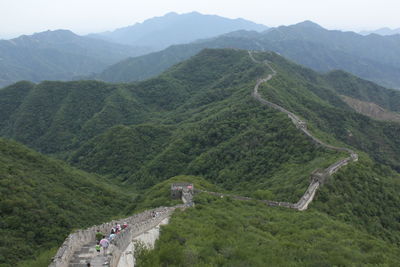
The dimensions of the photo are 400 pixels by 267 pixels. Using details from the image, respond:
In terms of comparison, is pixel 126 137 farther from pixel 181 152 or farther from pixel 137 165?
pixel 181 152

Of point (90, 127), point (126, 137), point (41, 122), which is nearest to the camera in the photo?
point (126, 137)

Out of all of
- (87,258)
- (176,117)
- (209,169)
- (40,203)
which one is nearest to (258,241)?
(87,258)

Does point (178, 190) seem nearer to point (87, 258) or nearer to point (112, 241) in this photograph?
point (112, 241)

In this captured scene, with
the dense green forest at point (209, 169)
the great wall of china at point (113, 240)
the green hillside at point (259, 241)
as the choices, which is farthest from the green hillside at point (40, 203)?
the green hillside at point (259, 241)

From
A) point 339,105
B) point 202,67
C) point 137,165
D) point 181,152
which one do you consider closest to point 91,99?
point 202,67

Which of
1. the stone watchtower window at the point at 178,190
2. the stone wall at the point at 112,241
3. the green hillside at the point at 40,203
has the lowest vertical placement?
the green hillside at the point at 40,203

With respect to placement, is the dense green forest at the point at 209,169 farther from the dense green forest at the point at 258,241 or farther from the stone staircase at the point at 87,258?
the stone staircase at the point at 87,258
